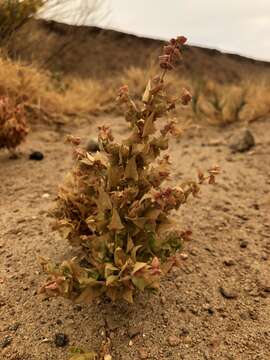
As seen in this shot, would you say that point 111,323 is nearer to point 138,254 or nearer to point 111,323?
point 111,323

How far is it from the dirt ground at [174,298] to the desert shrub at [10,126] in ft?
1.71

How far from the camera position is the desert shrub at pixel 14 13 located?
4459mm

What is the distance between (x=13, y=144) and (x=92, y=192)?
182 cm

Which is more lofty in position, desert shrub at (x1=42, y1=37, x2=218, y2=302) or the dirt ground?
desert shrub at (x1=42, y1=37, x2=218, y2=302)

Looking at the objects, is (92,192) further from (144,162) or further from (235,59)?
(235,59)

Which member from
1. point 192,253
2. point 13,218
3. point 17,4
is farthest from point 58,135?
point 192,253

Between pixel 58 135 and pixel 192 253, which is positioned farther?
pixel 58 135

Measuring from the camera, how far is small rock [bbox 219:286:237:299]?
1837mm

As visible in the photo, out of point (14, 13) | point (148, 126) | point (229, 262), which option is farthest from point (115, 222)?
point (14, 13)

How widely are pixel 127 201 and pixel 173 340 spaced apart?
0.50 metres

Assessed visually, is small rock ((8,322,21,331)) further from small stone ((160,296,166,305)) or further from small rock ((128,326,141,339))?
small stone ((160,296,166,305))

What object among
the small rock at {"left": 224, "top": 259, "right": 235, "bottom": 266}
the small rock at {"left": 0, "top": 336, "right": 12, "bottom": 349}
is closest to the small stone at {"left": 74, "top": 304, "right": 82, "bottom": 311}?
the small rock at {"left": 0, "top": 336, "right": 12, "bottom": 349}

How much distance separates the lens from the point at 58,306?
1755mm

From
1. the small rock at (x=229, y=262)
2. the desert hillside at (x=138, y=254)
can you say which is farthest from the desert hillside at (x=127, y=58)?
the small rock at (x=229, y=262)
